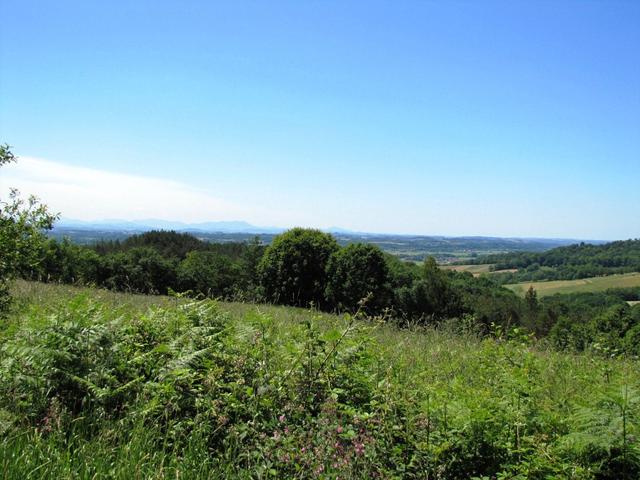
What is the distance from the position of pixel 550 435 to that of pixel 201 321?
3964 mm

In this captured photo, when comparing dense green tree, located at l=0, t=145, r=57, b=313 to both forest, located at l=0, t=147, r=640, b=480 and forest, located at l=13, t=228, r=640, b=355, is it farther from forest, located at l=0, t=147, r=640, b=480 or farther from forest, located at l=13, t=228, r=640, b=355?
forest, located at l=13, t=228, r=640, b=355

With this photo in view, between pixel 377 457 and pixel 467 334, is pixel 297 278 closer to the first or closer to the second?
pixel 467 334

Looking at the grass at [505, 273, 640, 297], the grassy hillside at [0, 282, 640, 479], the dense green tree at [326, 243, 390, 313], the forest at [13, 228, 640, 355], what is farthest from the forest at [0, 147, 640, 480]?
the grass at [505, 273, 640, 297]

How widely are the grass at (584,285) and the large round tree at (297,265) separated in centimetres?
6399

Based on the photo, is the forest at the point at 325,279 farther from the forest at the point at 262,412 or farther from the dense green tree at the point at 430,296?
the forest at the point at 262,412

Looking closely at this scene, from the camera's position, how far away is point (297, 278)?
38094 mm

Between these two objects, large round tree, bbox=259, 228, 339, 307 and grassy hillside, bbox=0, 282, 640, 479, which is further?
large round tree, bbox=259, 228, 339, 307

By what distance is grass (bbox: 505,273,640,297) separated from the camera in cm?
8738

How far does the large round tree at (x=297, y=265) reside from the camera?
37.4 m

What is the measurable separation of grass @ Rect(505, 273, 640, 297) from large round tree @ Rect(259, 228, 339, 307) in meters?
64.0

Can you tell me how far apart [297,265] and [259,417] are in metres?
34.2

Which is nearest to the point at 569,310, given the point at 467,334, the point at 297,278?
the point at 297,278

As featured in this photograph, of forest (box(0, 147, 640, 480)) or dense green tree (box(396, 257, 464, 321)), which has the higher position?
forest (box(0, 147, 640, 480))

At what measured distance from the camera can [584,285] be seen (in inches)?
3752
